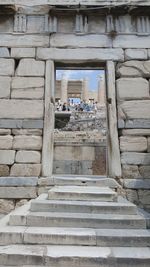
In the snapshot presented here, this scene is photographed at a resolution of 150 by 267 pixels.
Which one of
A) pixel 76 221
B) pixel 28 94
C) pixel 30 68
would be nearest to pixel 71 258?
pixel 76 221

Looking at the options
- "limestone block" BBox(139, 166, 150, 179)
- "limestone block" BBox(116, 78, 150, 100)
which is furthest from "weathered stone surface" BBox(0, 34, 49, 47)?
"limestone block" BBox(139, 166, 150, 179)

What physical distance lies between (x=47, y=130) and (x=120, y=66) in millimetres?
2299

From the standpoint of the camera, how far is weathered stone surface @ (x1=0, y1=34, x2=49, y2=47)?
6219 millimetres

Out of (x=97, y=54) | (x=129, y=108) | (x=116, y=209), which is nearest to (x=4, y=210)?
(x=116, y=209)

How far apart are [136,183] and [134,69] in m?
2.64

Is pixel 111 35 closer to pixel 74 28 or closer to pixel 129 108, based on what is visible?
pixel 74 28

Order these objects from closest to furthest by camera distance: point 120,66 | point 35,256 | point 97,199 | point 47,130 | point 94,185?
1. point 35,256
2. point 97,199
3. point 94,185
4. point 47,130
5. point 120,66

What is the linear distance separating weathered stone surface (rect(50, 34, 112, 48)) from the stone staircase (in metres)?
3.89

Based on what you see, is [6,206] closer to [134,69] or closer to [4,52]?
[4,52]

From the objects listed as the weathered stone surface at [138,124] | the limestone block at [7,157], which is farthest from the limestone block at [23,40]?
the weathered stone surface at [138,124]

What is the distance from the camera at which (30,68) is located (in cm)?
608

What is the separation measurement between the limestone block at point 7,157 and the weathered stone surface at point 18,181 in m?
0.37

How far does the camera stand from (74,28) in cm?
634

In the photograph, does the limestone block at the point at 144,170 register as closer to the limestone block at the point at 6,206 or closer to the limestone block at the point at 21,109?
the limestone block at the point at 21,109
